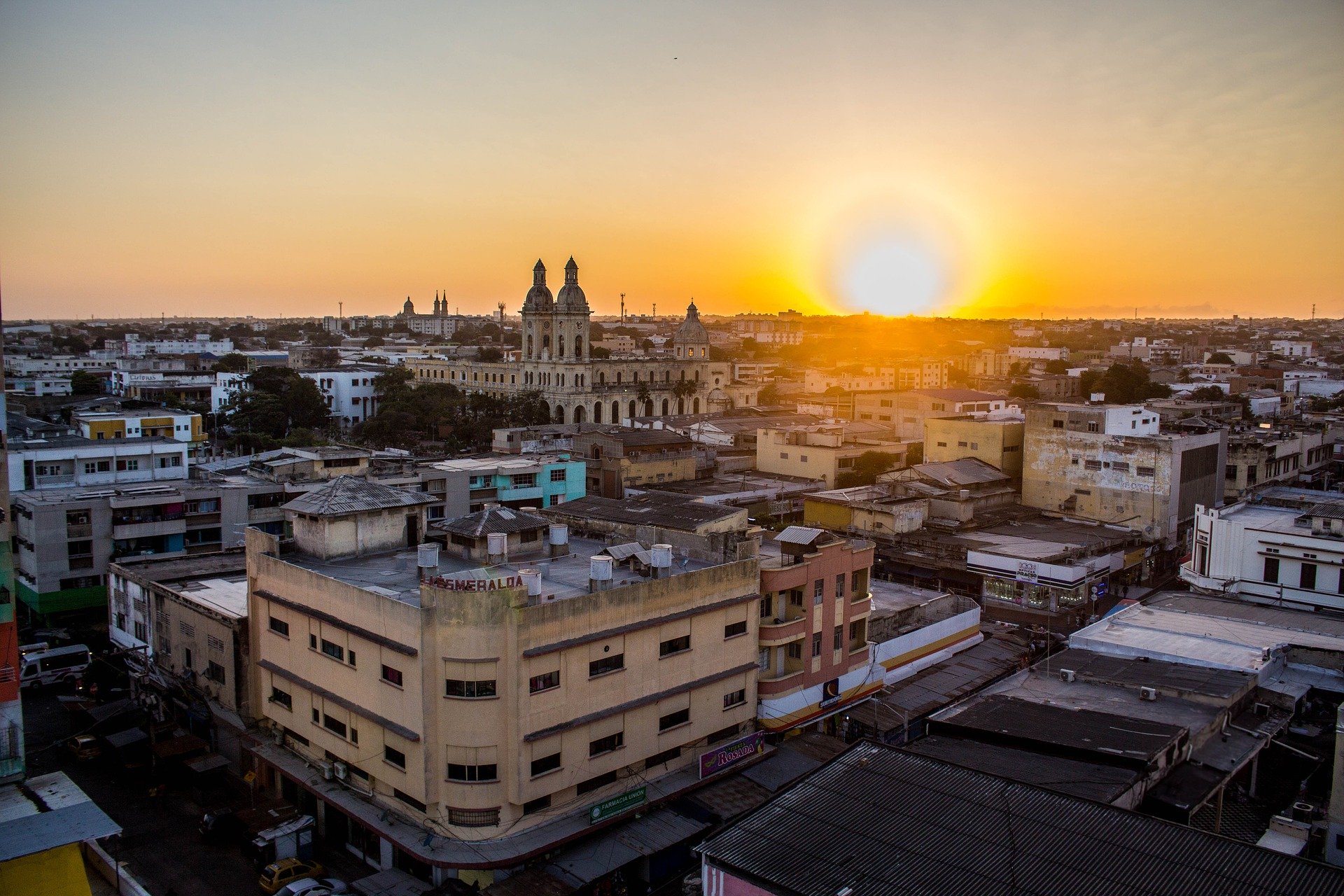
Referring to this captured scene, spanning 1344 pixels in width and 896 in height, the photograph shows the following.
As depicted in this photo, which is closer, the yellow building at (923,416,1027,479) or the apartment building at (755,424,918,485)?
the yellow building at (923,416,1027,479)

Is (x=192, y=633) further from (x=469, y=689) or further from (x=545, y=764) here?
(x=545, y=764)

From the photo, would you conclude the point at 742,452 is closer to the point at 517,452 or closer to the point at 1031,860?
the point at 517,452

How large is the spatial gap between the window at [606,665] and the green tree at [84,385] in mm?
73644

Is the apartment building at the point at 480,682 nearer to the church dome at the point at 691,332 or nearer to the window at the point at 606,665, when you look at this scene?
the window at the point at 606,665

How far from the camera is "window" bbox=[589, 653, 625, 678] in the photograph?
60.5 feet

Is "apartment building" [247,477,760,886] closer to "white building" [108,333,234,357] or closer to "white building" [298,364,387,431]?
"white building" [298,364,387,431]

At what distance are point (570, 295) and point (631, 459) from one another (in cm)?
4668

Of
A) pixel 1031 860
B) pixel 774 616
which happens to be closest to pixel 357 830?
pixel 774 616

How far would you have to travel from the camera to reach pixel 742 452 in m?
58.1

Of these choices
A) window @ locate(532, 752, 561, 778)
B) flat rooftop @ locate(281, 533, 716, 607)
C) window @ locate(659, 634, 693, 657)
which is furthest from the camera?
flat rooftop @ locate(281, 533, 716, 607)

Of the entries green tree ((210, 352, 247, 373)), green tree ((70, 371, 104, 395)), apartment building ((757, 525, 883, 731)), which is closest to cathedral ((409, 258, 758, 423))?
green tree ((210, 352, 247, 373))

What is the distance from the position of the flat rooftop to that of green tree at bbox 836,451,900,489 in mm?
28063

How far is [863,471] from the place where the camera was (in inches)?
1996

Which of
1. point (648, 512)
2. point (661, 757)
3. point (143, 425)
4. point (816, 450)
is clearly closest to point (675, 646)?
point (661, 757)
